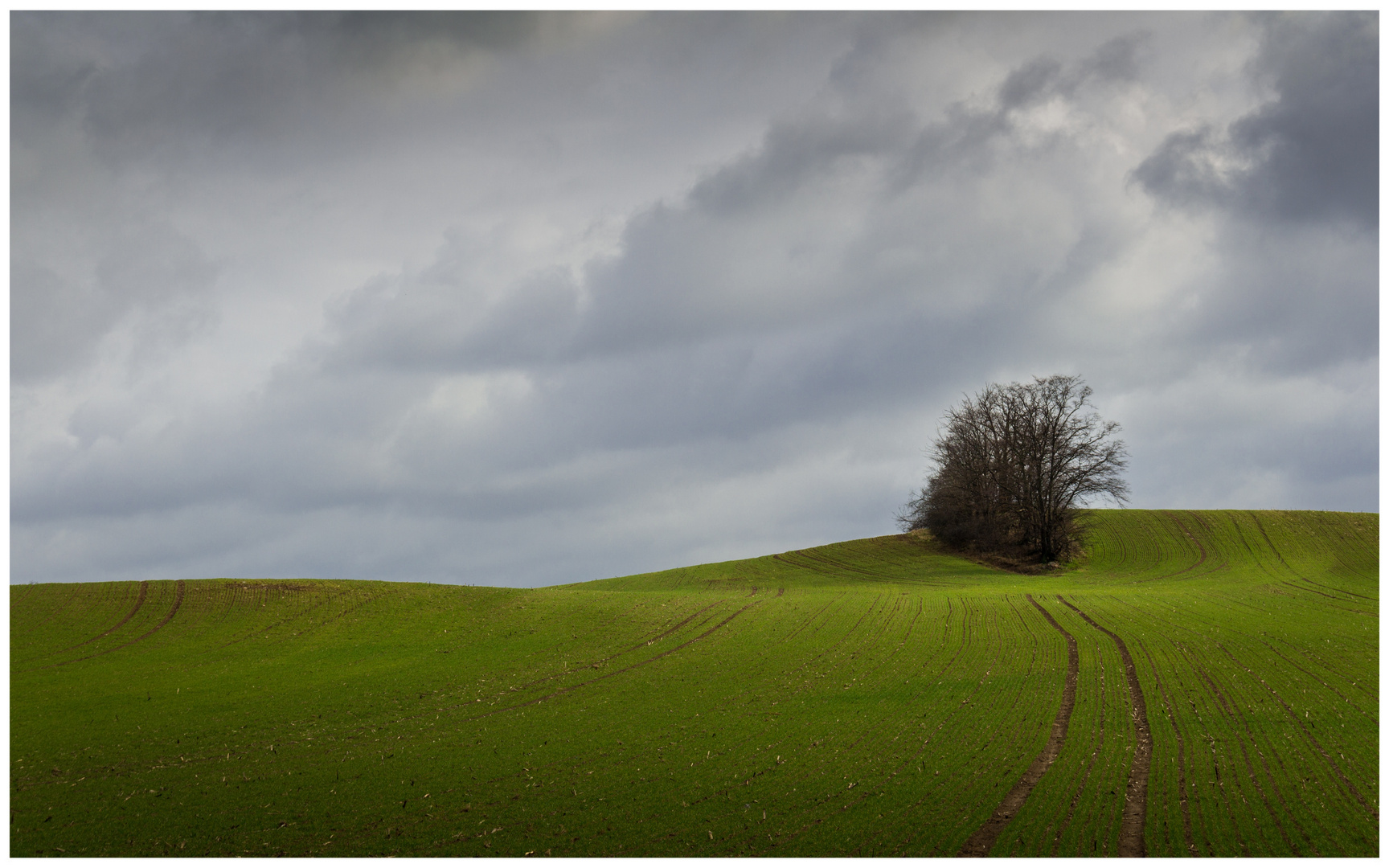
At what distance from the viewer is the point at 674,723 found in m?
18.5

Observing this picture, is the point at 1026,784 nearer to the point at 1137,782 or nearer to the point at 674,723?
the point at 1137,782

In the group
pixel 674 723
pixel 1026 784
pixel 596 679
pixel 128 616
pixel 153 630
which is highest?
pixel 1026 784

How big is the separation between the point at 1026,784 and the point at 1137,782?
2.00 metres

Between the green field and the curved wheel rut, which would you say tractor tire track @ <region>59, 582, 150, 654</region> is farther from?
the curved wheel rut

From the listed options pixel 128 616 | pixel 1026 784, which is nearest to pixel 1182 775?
pixel 1026 784

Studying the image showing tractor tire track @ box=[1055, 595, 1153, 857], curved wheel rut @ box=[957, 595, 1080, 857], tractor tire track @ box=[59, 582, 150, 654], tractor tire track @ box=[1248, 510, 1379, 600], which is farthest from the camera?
tractor tire track @ box=[1248, 510, 1379, 600]

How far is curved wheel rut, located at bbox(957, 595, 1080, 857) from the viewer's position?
11.7 metres

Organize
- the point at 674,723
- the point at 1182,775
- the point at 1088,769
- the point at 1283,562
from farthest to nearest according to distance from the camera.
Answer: the point at 1283,562 < the point at 674,723 < the point at 1088,769 < the point at 1182,775

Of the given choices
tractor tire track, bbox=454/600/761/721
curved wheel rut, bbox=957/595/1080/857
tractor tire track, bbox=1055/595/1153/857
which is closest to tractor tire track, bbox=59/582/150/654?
tractor tire track, bbox=454/600/761/721

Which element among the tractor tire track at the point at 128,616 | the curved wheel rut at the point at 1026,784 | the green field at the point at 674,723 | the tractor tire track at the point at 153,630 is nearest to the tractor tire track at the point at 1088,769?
the green field at the point at 674,723

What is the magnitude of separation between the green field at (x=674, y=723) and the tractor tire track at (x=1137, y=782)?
10 centimetres

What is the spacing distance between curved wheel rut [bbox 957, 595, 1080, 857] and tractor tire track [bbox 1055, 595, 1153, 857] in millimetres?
1363

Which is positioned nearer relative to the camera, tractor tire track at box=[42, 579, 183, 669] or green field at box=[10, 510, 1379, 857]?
green field at box=[10, 510, 1379, 857]

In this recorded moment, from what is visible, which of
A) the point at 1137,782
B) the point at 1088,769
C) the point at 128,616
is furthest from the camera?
the point at 128,616
